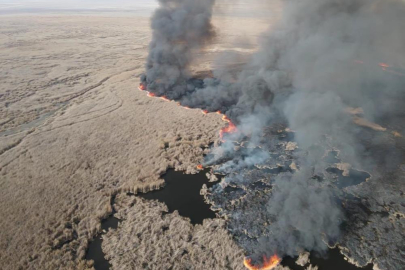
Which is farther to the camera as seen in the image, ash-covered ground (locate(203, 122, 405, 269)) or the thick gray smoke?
the thick gray smoke

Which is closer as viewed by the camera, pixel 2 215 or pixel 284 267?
pixel 284 267

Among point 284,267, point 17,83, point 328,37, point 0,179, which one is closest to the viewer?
point 284,267

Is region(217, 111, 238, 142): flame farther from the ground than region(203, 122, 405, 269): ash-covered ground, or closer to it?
closer to it

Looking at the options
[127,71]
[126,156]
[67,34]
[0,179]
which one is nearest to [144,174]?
[126,156]

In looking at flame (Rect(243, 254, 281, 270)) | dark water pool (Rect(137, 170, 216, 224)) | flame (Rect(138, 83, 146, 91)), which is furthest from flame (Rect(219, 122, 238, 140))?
flame (Rect(138, 83, 146, 91))

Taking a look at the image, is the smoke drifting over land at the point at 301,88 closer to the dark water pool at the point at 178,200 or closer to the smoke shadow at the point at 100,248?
the dark water pool at the point at 178,200

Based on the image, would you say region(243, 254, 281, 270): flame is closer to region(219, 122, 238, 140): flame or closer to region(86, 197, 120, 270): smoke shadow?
region(86, 197, 120, 270): smoke shadow

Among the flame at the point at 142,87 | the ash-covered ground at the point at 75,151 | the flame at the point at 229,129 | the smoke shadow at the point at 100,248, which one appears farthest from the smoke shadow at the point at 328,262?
the flame at the point at 142,87

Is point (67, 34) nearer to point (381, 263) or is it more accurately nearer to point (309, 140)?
point (309, 140)
